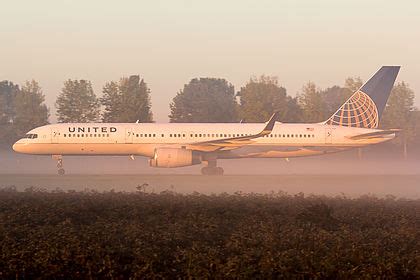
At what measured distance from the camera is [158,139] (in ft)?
143

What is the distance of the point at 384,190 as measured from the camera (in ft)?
104

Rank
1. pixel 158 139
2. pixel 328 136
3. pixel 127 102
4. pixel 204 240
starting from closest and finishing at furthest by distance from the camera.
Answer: pixel 204 240 < pixel 158 139 < pixel 328 136 < pixel 127 102

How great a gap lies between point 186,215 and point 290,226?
3.55 m

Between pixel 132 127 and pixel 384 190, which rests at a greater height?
pixel 132 127

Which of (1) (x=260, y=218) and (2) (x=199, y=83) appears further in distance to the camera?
(2) (x=199, y=83)

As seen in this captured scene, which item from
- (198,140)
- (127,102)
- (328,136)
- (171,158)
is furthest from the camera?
(127,102)

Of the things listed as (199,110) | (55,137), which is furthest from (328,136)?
(199,110)

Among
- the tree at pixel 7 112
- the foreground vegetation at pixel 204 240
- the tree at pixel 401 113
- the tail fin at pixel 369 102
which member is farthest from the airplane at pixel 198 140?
the tree at pixel 7 112

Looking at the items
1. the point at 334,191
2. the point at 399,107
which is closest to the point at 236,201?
the point at 334,191

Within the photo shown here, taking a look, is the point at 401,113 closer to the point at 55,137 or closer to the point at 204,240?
the point at 55,137

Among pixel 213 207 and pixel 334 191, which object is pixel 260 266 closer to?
pixel 213 207

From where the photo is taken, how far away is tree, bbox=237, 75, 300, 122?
7425 cm

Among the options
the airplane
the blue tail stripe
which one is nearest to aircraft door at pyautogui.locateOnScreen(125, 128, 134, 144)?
the airplane

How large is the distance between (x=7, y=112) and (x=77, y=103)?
29138mm
